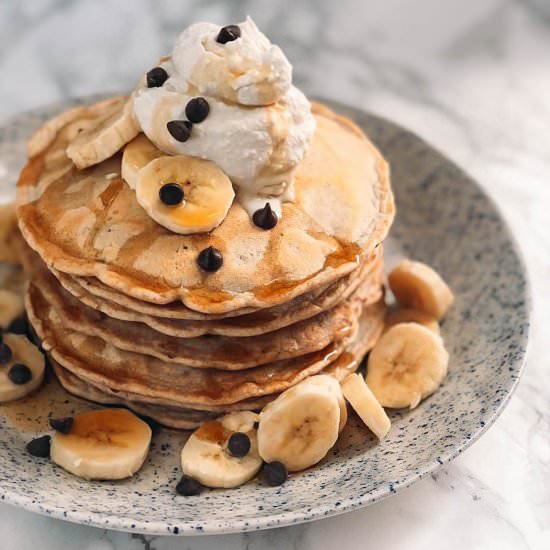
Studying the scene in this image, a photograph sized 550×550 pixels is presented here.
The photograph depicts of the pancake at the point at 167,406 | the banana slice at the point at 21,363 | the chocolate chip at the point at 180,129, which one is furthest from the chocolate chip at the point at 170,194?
the banana slice at the point at 21,363

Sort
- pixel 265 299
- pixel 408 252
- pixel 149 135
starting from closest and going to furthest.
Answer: pixel 265 299, pixel 149 135, pixel 408 252

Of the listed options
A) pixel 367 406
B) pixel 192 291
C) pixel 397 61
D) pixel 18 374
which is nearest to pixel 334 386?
pixel 367 406

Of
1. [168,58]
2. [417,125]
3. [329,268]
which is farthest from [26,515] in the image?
[417,125]

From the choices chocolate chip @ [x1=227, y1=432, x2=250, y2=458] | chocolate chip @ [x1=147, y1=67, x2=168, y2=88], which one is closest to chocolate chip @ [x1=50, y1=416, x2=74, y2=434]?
chocolate chip @ [x1=227, y1=432, x2=250, y2=458]

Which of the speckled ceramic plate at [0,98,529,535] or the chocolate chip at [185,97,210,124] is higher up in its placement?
the chocolate chip at [185,97,210,124]

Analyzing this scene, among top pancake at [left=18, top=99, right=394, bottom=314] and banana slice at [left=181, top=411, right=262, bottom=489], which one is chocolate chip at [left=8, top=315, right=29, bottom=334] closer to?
top pancake at [left=18, top=99, right=394, bottom=314]

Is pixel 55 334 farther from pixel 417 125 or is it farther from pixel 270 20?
pixel 270 20

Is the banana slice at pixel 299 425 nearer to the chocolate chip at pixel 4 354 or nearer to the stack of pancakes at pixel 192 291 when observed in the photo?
the stack of pancakes at pixel 192 291
